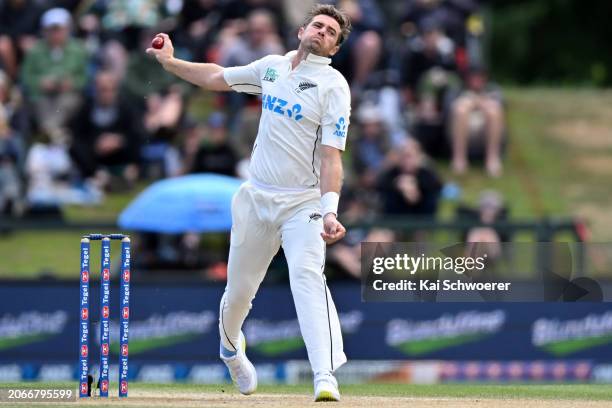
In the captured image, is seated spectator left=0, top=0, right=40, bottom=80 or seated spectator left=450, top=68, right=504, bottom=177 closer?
seated spectator left=0, top=0, right=40, bottom=80

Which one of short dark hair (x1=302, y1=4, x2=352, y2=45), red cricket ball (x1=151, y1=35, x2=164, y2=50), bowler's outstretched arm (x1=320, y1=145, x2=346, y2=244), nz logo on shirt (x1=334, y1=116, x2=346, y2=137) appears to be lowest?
bowler's outstretched arm (x1=320, y1=145, x2=346, y2=244)

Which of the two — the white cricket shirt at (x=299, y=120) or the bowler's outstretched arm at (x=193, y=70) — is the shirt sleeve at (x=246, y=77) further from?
the white cricket shirt at (x=299, y=120)

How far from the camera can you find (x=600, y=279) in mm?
12008

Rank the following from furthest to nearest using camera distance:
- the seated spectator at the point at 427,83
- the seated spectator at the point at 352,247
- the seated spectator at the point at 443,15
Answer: the seated spectator at the point at 443,15 → the seated spectator at the point at 427,83 → the seated spectator at the point at 352,247

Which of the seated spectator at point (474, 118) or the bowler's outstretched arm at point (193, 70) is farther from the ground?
the bowler's outstretched arm at point (193, 70)

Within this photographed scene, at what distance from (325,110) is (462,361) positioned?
5.89 meters

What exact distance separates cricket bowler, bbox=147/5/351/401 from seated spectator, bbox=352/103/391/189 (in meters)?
8.23

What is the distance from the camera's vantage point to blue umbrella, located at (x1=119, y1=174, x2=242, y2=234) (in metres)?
16.0

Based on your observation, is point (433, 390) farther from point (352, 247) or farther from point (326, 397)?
point (352, 247)

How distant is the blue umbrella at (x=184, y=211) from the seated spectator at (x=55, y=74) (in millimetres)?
2168

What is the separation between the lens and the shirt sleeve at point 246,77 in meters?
9.53

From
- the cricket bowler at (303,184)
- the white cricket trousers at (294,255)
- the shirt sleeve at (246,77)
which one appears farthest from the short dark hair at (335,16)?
the white cricket trousers at (294,255)

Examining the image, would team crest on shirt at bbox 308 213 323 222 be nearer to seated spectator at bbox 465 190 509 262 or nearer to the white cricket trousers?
the white cricket trousers

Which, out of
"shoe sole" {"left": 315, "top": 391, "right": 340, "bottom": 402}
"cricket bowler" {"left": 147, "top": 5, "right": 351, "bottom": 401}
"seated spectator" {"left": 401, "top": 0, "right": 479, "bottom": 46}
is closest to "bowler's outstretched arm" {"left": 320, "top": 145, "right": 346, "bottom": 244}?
"cricket bowler" {"left": 147, "top": 5, "right": 351, "bottom": 401}
